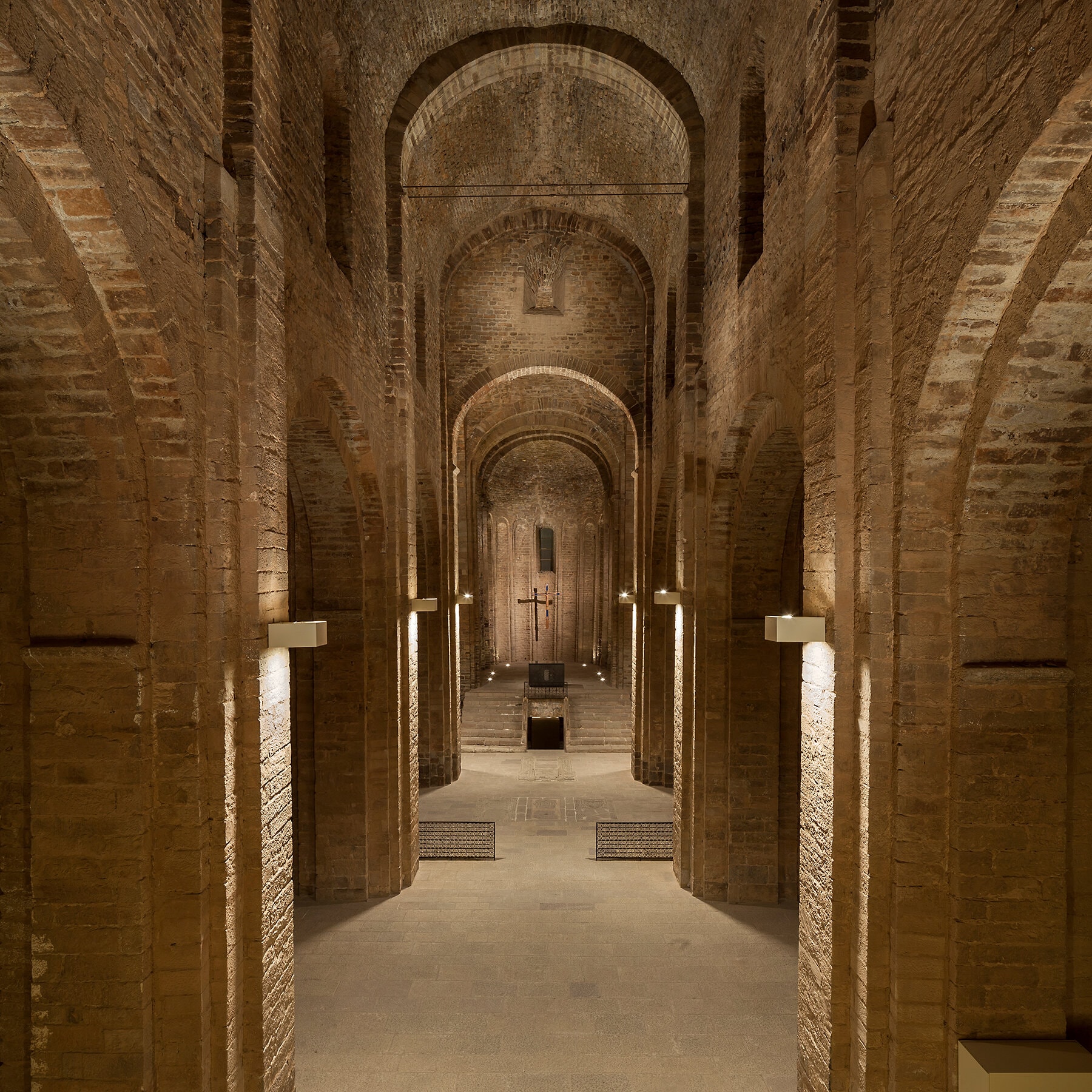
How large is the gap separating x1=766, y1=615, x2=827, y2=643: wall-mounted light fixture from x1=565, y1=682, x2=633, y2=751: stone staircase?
37.4ft

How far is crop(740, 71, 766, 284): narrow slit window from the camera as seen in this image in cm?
746

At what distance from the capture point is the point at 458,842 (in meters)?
10.7

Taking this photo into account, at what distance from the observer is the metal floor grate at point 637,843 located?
407 inches

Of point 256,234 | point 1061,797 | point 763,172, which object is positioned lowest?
point 1061,797

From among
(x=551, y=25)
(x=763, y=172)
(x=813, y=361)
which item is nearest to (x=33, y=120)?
(x=813, y=361)

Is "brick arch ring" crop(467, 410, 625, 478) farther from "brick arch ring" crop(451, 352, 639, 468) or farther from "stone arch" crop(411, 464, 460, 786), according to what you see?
"stone arch" crop(411, 464, 460, 786)

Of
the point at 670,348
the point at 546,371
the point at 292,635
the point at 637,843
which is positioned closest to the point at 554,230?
the point at 546,371

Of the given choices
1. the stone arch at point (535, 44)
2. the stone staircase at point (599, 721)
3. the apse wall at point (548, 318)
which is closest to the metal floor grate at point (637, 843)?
the stone staircase at point (599, 721)

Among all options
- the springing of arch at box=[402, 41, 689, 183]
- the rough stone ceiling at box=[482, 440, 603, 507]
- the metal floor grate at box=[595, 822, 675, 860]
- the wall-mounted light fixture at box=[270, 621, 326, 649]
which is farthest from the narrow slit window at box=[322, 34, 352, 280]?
the rough stone ceiling at box=[482, 440, 603, 507]

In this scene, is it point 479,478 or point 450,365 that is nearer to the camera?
point 450,365

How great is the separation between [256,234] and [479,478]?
724 inches

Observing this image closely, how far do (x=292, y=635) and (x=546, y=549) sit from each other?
78.9 ft

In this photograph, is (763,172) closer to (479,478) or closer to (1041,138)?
(1041,138)

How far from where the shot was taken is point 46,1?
2.88 m
